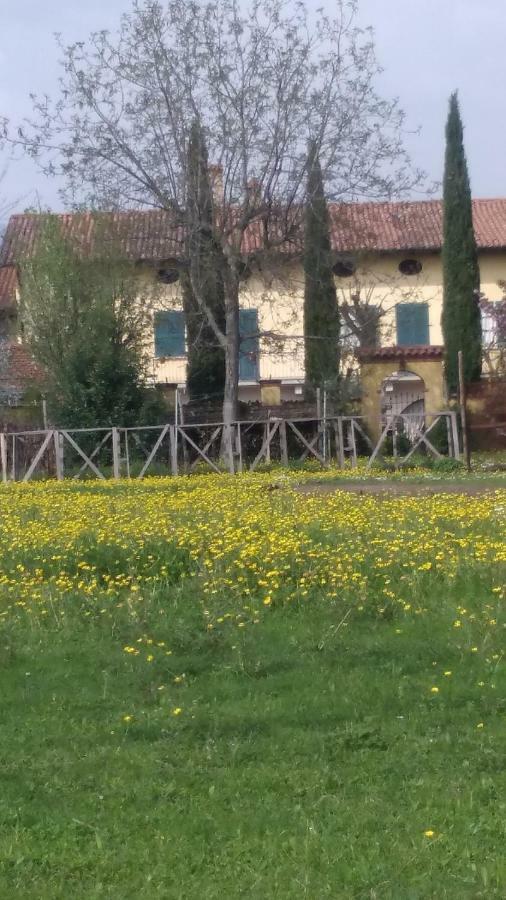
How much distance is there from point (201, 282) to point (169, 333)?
9.88 metres

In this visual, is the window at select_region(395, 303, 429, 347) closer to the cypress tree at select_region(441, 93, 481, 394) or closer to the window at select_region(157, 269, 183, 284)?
the cypress tree at select_region(441, 93, 481, 394)

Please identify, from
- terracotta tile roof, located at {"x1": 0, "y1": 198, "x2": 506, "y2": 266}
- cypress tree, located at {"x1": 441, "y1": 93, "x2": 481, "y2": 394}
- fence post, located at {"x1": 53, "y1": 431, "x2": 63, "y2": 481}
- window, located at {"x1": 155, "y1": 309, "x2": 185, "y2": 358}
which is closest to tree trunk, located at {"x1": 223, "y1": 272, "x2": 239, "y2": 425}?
terracotta tile roof, located at {"x1": 0, "y1": 198, "x2": 506, "y2": 266}

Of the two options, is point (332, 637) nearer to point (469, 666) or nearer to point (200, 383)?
point (469, 666)

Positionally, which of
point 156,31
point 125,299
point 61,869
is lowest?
point 61,869

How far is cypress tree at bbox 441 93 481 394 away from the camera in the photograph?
120 feet

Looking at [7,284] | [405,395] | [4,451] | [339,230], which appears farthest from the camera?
[7,284]

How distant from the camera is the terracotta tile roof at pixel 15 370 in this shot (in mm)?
39062

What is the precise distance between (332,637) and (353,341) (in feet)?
120

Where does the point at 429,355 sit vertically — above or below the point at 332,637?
above

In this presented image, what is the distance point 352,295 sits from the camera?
45312mm

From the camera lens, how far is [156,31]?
3020cm

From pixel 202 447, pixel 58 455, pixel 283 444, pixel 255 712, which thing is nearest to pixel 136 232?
pixel 202 447

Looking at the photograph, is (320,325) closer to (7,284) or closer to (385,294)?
(385,294)

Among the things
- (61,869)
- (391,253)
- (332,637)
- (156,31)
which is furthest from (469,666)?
(391,253)
